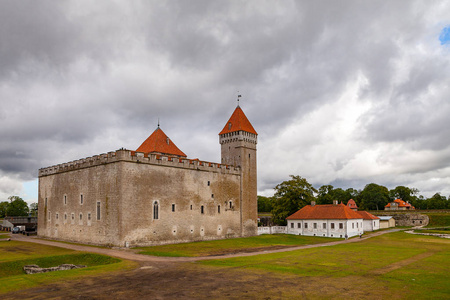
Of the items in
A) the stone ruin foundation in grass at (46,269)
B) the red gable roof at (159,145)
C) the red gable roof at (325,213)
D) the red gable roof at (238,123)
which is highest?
the red gable roof at (238,123)

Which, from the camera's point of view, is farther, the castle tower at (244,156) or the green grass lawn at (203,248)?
the castle tower at (244,156)

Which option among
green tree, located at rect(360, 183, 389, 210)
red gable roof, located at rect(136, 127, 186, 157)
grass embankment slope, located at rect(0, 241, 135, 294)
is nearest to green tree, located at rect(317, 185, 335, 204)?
green tree, located at rect(360, 183, 389, 210)

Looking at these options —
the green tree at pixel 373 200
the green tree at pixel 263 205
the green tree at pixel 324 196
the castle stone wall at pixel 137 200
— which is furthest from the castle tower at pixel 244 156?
the green tree at pixel 373 200

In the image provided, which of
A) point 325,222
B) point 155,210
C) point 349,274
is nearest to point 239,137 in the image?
point 155,210

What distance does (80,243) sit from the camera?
41625mm

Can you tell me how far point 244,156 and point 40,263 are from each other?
32322 mm

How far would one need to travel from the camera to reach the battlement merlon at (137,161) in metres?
38.8

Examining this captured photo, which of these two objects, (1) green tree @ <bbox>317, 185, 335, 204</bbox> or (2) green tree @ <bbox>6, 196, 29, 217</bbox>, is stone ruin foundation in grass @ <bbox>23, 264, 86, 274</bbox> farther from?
(2) green tree @ <bbox>6, 196, 29, 217</bbox>

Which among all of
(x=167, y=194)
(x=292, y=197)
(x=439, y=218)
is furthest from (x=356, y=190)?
(x=167, y=194)

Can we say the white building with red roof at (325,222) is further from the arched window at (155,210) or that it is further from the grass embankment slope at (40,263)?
the grass embankment slope at (40,263)

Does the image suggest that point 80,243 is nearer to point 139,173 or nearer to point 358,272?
point 139,173

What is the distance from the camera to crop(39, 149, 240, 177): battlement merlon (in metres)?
38.8

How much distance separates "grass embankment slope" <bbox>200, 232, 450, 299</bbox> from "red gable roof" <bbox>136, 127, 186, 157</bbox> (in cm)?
2393

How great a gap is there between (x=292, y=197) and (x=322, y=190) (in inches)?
1557
